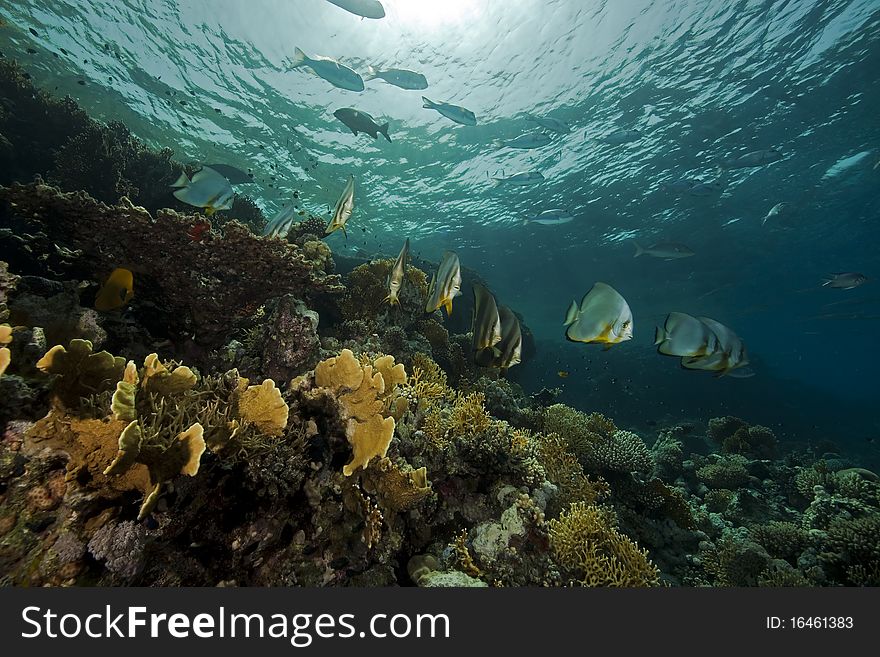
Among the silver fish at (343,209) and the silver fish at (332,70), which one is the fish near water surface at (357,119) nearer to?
the silver fish at (332,70)

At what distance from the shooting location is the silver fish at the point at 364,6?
889 cm

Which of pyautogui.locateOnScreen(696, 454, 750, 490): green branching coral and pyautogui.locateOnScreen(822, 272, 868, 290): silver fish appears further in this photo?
pyautogui.locateOnScreen(822, 272, 868, 290): silver fish

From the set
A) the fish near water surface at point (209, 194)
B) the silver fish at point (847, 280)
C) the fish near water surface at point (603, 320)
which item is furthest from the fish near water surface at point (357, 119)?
the silver fish at point (847, 280)

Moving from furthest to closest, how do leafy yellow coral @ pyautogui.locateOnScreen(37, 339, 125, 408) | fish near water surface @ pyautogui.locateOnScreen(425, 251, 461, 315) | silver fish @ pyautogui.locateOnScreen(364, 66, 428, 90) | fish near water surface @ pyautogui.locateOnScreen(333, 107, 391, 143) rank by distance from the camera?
fish near water surface @ pyautogui.locateOnScreen(333, 107, 391, 143)
silver fish @ pyautogui.locateOnScreen(364, 66, 428, 90)
fish near water surface @ pyautogui.locateOnScreen(425, 251, 461, 315)
leafy yellow coral @ pyautogui.locateOnScreen(37, 339, 125, 408)

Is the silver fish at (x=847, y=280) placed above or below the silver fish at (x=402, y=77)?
below

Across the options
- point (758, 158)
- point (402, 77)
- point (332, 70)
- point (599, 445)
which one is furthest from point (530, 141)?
point (599, 445)

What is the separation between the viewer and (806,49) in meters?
12.2

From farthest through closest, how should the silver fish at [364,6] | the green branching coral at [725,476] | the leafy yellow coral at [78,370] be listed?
the green branching coral at [725,476]
the silver fish at [364,6]
the leafy yellow coral at [78,370]

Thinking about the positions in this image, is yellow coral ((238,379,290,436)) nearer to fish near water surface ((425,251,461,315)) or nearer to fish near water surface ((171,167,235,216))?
fish near water surface ((425,251,461,315))

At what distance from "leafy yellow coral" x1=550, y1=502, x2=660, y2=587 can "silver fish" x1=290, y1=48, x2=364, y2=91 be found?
10.1 m

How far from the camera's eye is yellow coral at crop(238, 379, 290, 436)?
2645 mm

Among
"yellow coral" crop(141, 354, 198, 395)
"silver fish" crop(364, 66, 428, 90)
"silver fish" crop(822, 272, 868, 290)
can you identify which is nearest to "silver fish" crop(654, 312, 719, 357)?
"yellow coral" crop(141, 354, 198, 395)

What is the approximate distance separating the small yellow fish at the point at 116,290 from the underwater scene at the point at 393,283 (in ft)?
0.12

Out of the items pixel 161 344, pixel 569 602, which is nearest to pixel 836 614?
pixel 569 602
